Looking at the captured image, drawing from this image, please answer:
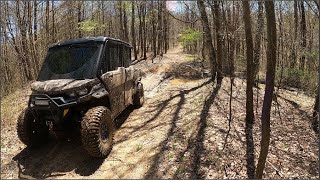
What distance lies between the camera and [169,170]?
239 inches

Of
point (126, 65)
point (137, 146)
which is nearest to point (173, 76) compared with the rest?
point (126, 65)

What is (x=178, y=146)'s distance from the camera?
23.0ft

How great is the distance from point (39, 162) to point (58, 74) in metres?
1.94

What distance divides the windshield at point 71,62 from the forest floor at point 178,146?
63.0 inches

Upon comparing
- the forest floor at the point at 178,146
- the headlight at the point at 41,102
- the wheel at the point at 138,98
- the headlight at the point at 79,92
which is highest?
the headlight at the point at 79,92

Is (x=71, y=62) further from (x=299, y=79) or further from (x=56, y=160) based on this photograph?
(x=299, y=79)

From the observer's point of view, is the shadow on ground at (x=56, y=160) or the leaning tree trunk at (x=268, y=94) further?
the shadow on ground at (x=56, y=160)

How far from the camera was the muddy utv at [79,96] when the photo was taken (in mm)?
5891

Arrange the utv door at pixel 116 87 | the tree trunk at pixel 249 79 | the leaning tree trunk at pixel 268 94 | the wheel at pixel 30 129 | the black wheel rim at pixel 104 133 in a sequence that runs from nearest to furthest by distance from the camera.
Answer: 1. the leaning tree trunk at pixel 268 94
2. the black wheel rim at pixel 104 133
3. the wheel at pixel 30 129
4. the utv door at pixel 116 87
5. the tree trunk at pixel 249 79

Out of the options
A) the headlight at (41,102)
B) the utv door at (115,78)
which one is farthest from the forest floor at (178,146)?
the headlight at (41,102)

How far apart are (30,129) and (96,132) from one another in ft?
5.80

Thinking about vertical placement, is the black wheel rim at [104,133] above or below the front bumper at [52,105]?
below

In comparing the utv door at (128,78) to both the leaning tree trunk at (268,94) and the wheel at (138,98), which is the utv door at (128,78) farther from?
the leaning tree trunk at (268,94)

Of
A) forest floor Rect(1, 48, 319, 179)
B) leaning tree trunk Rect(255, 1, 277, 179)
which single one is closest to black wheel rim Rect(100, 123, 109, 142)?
forest floor Rect(1, 48, 319, 179)
